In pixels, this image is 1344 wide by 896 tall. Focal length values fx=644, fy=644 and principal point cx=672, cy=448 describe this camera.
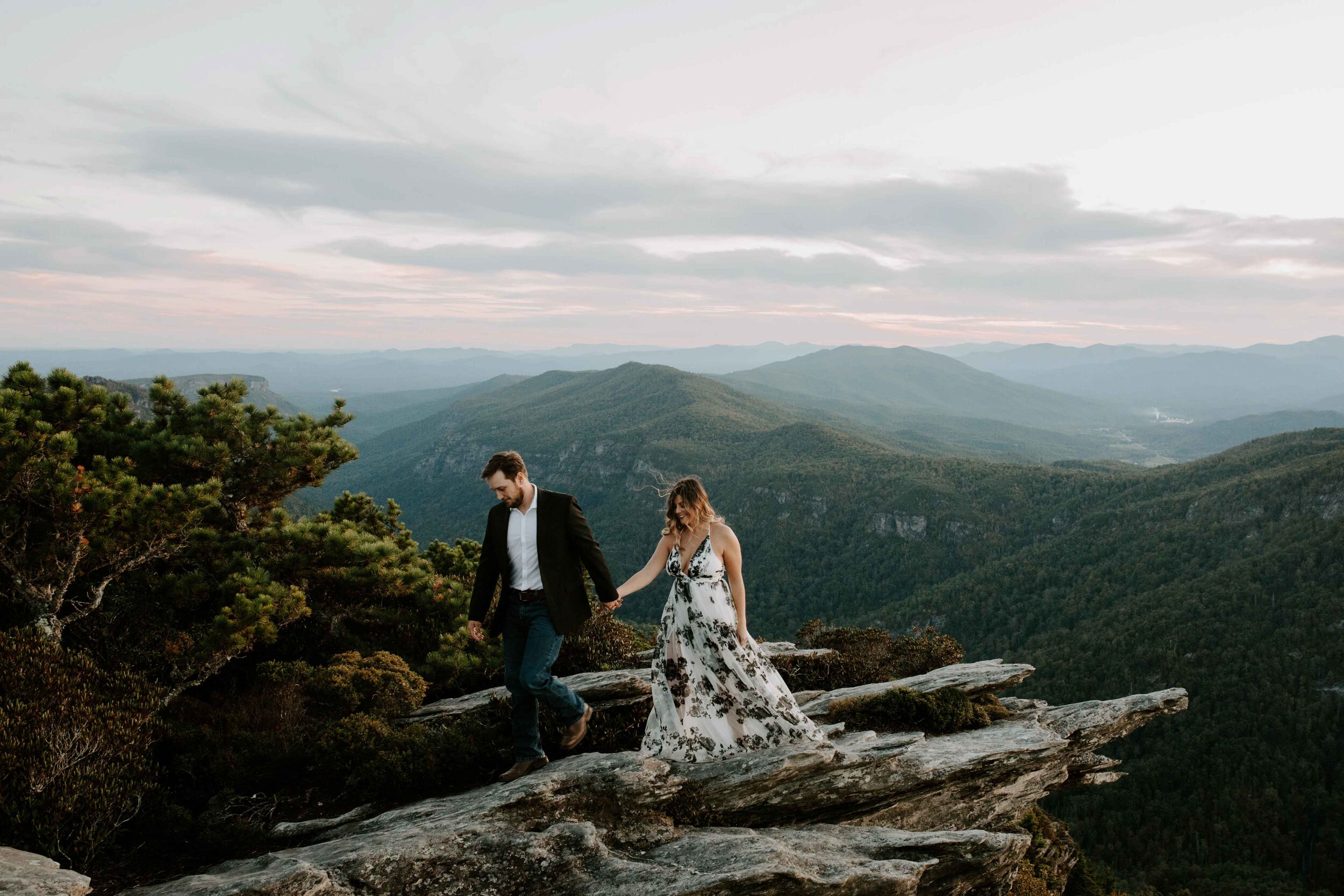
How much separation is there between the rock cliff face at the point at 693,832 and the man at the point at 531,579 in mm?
1094

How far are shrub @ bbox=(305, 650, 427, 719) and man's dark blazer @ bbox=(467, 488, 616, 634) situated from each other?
363 centimetres

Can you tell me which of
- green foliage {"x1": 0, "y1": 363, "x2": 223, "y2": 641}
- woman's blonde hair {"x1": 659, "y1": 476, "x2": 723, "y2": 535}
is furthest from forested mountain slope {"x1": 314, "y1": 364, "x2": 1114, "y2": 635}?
woman's blonde hair {"x1": 659, "y1": 476, "x2": 723, "y2": 535}

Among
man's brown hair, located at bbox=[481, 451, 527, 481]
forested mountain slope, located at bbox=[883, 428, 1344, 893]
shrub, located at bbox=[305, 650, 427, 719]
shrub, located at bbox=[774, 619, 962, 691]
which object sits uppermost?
man's brown hair, located at bbox=[481, 451, 527, 481]

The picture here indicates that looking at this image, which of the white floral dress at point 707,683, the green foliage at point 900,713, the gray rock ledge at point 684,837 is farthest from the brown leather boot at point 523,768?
the green foliage at point 900,713

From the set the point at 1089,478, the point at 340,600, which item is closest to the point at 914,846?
the point at 340,600

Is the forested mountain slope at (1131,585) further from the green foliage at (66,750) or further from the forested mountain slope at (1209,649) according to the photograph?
the green foliage at (66,750)

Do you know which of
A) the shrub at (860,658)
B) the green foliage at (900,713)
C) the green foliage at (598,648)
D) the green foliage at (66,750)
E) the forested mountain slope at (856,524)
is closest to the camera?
the green foliage at (66,750)

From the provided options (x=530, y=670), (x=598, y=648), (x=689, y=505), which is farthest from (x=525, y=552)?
(x=598, y=648)

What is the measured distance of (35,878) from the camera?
16.8 feet

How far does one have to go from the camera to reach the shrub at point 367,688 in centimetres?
992

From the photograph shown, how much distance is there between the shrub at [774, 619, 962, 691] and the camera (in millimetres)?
14547

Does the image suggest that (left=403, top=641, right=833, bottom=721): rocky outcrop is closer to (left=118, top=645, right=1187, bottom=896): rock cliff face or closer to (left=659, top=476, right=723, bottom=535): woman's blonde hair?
(left=118, top=645, right=1187, bottom=896): rock cliff face

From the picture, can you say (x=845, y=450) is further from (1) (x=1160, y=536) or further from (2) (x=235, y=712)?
(2) (x=235, y=712)

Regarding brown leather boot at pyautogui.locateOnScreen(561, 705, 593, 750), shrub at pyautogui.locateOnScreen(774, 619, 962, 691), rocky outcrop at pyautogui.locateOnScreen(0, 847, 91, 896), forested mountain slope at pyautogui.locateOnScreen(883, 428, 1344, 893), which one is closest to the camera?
rocky outcrop at pyautogui.locateOnScreen(0, 847, 91, 896)
